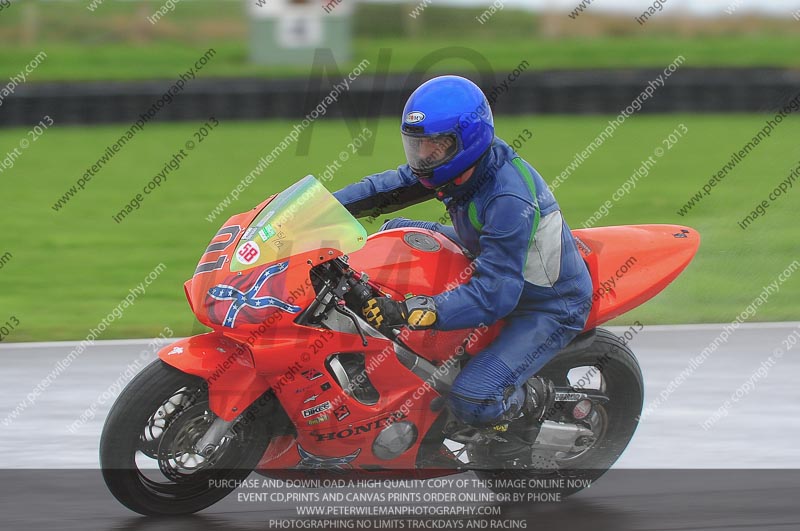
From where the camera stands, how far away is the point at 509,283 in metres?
4.61

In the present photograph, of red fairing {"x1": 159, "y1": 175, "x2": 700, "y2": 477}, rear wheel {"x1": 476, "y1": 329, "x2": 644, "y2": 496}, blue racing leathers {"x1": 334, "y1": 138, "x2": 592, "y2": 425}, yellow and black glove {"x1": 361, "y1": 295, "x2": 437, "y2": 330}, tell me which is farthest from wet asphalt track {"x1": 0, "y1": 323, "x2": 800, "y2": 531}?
yellow and black glove {"x1": 361, "y1": 295, "x2": 437, "y2": 330}

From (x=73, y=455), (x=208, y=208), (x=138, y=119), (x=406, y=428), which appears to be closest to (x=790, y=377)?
(x=406, y=428)

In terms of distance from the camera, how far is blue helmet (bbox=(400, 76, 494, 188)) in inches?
179

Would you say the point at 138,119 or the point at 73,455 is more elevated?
the point at 73,455

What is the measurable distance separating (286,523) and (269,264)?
1.16 metres

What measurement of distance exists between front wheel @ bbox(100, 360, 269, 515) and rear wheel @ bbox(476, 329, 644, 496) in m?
1.16

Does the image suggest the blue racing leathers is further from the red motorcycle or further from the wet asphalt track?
the wet asphalt track

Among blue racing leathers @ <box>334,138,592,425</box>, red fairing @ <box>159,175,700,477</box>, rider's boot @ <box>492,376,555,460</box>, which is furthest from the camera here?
rider's boot @ <box>492,376,555,460</box>

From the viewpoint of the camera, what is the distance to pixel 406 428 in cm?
491

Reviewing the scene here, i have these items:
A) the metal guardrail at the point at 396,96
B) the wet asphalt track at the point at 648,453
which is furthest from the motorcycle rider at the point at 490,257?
the metal guardrail at the point at 396,96

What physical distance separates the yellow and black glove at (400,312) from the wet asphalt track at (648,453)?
1079 mm

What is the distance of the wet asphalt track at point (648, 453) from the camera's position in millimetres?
4906

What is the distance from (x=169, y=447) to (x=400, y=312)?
3.63 feet

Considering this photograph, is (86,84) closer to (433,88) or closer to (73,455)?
(73,455)
